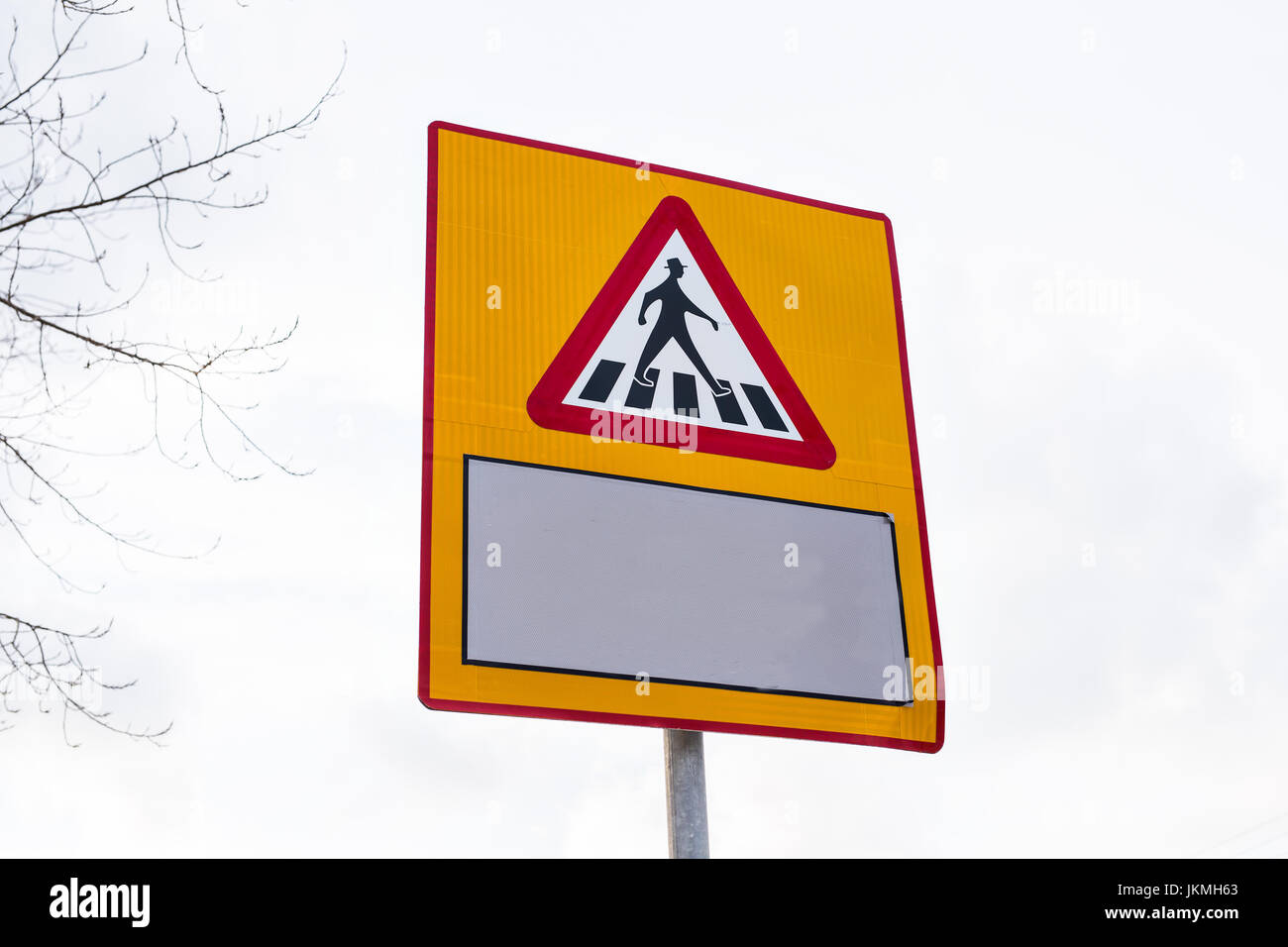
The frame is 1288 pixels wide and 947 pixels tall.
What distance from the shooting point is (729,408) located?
3797 millimetres

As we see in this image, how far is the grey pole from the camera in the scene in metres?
3.26

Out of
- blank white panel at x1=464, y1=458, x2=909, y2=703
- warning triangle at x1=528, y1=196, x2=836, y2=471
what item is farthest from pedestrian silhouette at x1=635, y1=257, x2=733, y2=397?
blank white panel at x1=464, y1=458, x2=909, y2=703

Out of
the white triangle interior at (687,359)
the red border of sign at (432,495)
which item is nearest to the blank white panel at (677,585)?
the red border of sign at (432,495)

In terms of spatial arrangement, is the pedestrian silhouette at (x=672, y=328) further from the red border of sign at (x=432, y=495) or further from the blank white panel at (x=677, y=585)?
the red border of sign at (x=432, y=495)

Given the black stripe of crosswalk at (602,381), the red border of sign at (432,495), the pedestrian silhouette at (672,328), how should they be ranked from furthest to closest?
the pedestrian silhouette at (672,328)
the black stripe of crosswalk at (602,381)
the red border of sign at (432,495)

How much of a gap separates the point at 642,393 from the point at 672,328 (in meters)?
0.23

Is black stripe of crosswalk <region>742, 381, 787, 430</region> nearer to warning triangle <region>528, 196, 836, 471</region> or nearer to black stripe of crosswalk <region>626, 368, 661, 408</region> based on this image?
warning triangle <region>528, 196, 836, 471</region>

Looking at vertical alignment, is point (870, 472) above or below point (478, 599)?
above

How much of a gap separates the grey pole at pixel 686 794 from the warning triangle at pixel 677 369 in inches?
31.9

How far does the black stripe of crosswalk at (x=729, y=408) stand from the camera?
3.79 meters
